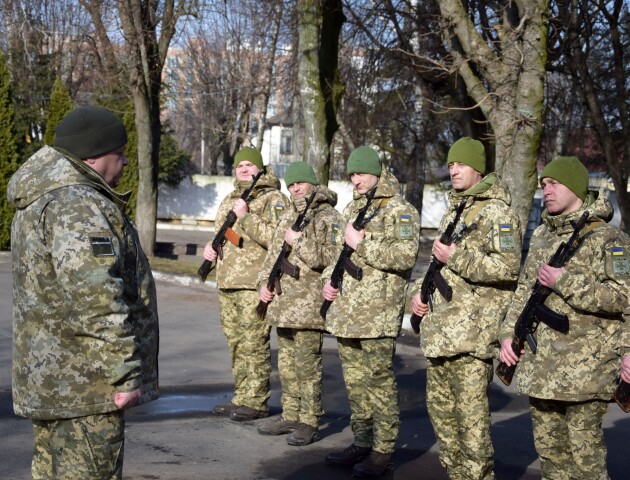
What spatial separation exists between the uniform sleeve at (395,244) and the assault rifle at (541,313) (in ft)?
3.79

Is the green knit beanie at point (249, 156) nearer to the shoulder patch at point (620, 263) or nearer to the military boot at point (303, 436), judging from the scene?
the military boot at point (303, 436)

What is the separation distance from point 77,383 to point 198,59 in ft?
149

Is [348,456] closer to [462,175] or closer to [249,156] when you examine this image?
[462,175]

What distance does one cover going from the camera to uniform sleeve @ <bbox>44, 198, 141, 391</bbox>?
364cm

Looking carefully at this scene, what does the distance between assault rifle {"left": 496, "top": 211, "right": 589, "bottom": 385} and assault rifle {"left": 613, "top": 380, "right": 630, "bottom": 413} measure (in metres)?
0.39

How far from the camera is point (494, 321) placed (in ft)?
17.9

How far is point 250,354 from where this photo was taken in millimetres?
Answer: 7680

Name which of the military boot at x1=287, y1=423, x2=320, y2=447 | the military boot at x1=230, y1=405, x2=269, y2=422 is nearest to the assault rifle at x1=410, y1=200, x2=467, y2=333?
the military boot at x1=287, y1=423, x2=320, y2=447

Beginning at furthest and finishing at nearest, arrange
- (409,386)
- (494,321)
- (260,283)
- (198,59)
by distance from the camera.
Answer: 1. (198,59)
2. (409,386)
3. (260,283)
4. (494,321)

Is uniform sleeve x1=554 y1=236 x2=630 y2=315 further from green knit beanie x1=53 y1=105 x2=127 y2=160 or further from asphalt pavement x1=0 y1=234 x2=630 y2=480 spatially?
green knit beanie x1=53 y1=105 x2=127 y2=160

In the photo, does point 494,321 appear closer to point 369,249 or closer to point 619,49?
point 369,249

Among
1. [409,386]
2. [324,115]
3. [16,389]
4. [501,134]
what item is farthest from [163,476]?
[324,115]

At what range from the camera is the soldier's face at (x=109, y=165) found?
13.0 ft

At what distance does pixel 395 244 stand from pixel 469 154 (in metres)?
0.83
